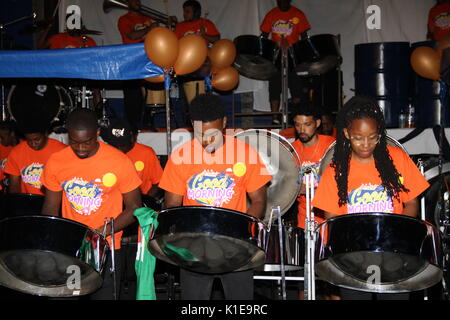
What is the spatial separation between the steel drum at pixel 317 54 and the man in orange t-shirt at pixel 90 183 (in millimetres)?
2626

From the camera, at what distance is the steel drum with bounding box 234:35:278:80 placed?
4.80 meters

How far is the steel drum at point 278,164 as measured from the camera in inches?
116

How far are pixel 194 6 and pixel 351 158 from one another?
12.0 ft

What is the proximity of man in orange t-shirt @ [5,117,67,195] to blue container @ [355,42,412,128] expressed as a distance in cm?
305

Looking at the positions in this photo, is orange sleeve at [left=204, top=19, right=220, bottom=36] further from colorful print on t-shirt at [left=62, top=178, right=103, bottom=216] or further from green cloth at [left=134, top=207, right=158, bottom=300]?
green cloth at [left=134, top=207, right=158, bottom=300]

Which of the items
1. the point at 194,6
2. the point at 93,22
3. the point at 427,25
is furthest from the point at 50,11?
the point at 427,25

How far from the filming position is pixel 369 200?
2223 millimetres

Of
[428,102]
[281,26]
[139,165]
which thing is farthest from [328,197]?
[281,26]

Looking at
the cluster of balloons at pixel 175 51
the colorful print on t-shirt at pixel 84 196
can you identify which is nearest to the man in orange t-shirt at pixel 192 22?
the cluster of balloons at pixel 175 51

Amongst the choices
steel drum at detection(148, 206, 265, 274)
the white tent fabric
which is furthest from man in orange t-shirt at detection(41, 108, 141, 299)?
the white tent fabric

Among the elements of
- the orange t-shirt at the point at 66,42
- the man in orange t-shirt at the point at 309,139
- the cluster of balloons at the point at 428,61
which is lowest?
the man in orange t-shirt at the point at 309,139

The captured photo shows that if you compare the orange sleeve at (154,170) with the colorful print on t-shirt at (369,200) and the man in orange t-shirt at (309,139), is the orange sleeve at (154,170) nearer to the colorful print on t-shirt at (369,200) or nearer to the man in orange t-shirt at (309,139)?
the man in orange t-shirt at (309,139)

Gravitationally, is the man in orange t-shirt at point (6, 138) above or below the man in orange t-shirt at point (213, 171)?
above
